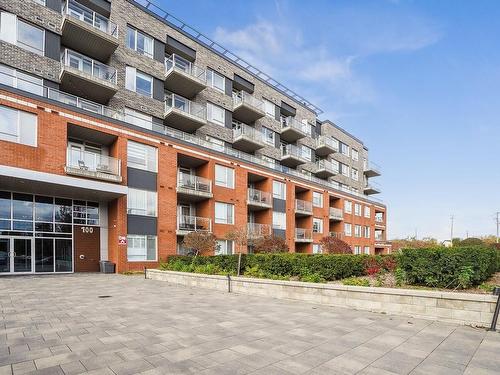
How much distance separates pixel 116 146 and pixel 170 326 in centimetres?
1776

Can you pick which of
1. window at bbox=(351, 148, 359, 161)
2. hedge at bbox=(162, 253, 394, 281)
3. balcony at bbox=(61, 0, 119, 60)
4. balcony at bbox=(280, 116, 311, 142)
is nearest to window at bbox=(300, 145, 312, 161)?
balcony at bbox=(280, 116, 311, 142)

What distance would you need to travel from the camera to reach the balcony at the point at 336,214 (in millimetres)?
44094

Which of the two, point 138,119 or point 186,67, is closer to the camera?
point 138,119

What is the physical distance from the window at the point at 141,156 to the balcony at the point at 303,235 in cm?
Answer: 1928

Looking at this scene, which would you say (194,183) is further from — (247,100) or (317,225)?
(317,225)

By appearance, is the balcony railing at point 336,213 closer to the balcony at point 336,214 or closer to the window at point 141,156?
the balcony at point 336,214

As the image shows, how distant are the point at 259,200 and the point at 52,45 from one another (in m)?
21.1

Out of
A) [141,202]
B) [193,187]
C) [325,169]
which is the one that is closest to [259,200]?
[193,187]

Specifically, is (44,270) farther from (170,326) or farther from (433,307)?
(433,307)

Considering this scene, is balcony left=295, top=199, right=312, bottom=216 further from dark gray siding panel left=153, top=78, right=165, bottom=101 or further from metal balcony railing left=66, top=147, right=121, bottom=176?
metal balcony railing left=66, top=147, right=121, bottom=176

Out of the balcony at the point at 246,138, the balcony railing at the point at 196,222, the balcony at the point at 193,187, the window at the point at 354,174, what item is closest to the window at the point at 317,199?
the balcony at the point at 246,138

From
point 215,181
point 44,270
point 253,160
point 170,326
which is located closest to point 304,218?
point 253,160

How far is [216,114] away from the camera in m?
32.3

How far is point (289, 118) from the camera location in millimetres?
41594
